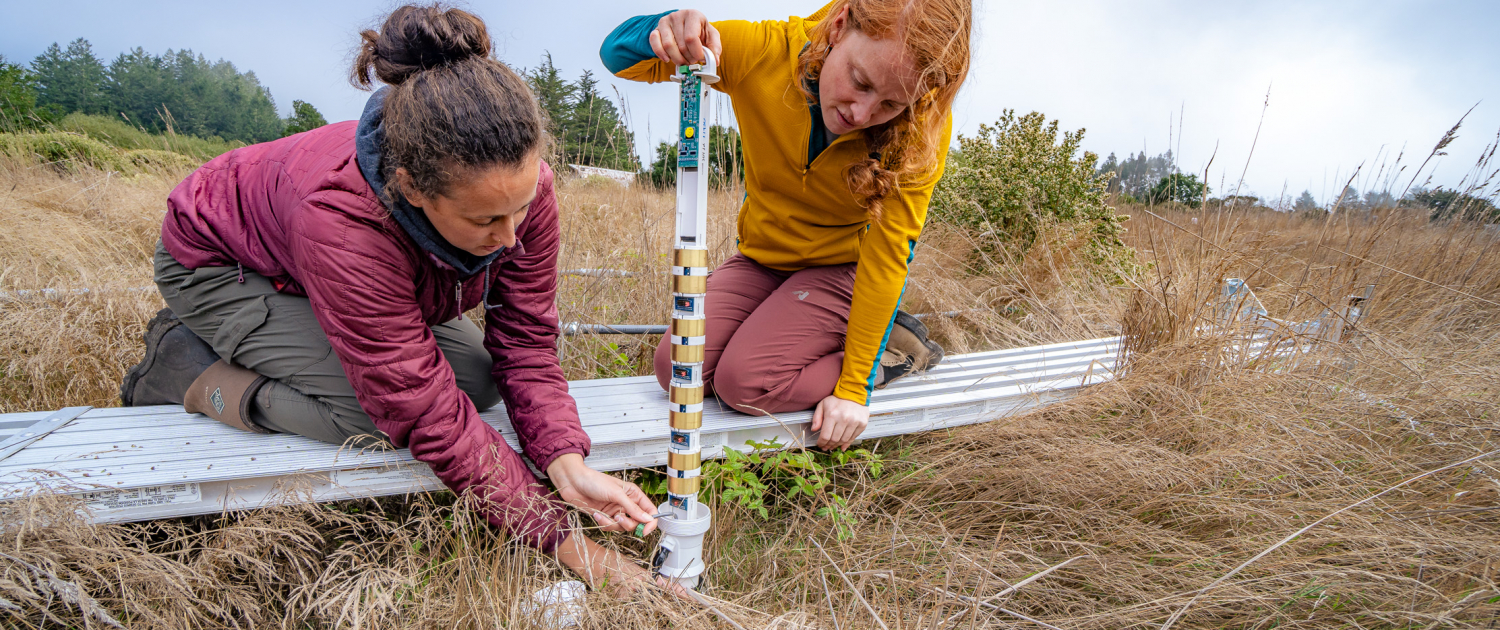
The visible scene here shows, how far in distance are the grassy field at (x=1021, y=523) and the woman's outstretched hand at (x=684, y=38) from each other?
1267 mm

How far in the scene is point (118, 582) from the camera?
4.91ft

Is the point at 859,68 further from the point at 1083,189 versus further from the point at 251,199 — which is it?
the point at 1083,189

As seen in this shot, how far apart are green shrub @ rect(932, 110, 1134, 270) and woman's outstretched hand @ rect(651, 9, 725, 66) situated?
348cm

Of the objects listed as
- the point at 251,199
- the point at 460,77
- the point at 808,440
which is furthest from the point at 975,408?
the point at 251,199

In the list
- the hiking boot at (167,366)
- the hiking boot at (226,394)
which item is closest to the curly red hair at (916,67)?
the hiking boot at (226,394)

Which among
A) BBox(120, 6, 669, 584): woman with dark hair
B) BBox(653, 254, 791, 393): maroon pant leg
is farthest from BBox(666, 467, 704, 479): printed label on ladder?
BBox(653, 254, 791, 393): maroon pant leg

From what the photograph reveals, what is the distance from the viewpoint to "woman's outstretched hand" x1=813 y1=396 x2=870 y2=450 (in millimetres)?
2145

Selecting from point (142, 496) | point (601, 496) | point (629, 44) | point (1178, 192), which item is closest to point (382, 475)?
point (142, 496)

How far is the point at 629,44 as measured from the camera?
2.06m

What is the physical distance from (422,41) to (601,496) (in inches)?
45.3

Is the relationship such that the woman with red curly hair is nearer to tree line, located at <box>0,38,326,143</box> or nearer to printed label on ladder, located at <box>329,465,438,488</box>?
printed label on ladder, located at <box>329,465,438,488</box>

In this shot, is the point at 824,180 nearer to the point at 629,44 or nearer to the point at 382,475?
the point at 629,44

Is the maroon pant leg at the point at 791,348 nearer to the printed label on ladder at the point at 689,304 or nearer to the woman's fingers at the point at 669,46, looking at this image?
the printed label on ladder at the point at 689,304

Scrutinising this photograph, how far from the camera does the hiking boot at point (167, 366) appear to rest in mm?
2039
